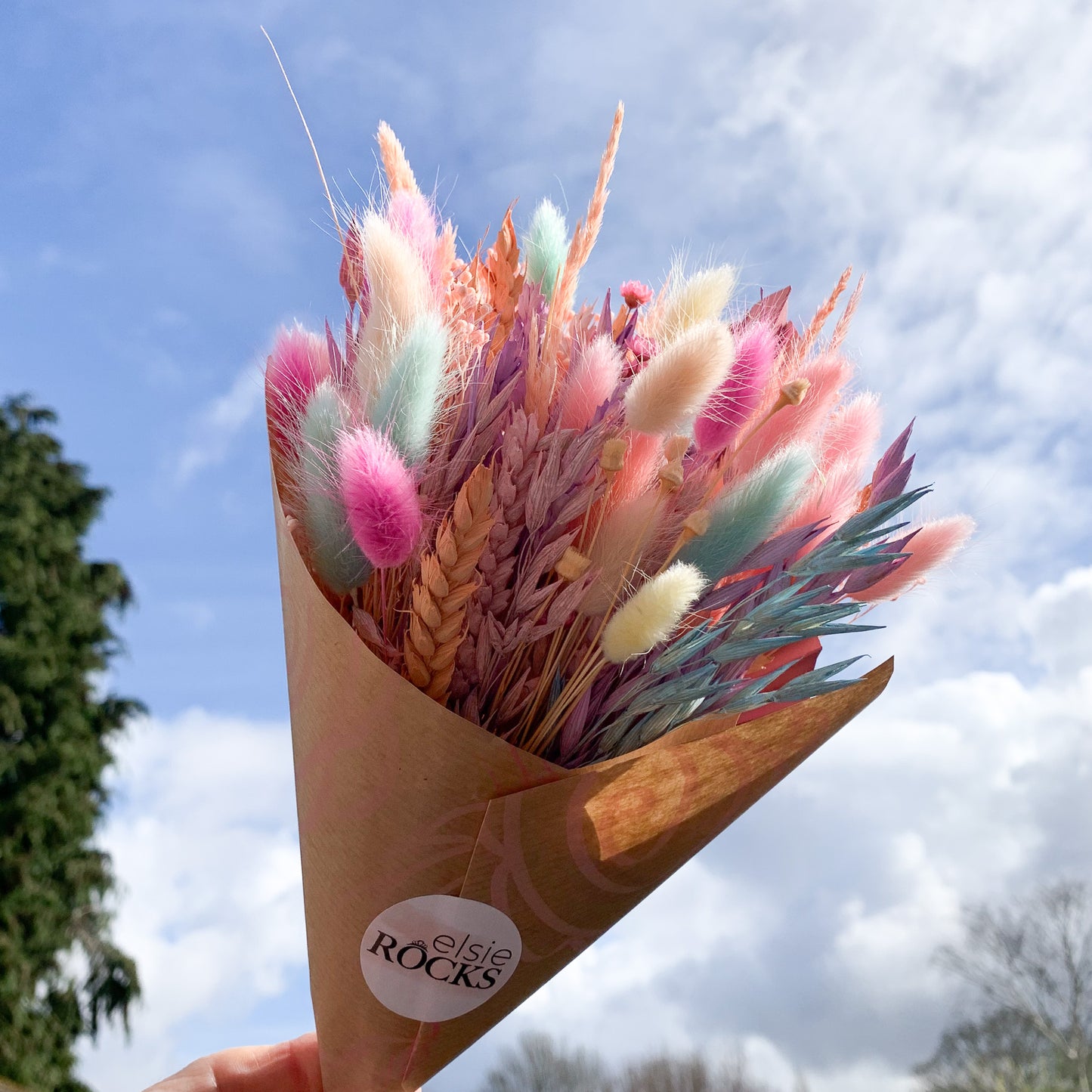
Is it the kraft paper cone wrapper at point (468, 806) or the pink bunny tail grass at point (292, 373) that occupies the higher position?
the pink bunny tail grass at point (292, 373)

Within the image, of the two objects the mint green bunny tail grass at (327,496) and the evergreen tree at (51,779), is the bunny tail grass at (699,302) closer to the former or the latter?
the mint green bunny tail grass at (327,496)

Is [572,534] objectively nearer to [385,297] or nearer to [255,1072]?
[385,297]

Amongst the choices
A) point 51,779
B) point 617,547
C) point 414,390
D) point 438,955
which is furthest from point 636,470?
point 51,779

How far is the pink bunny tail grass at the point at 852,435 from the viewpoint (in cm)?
78

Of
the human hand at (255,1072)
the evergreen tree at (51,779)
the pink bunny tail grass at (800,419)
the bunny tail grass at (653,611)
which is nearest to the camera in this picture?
the bunny tail grass at (653,611)

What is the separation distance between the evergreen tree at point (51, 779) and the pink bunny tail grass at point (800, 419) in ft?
18.5

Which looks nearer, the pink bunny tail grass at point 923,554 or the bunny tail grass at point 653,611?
the bunny tail grass at point 653,611

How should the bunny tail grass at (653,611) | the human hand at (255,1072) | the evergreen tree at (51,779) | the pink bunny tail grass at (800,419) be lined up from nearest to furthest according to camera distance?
1. the bunny tail grass at (653,611)
2. the pink bunny tail grass at (800,419)
3. the human hand at (255,1072)
4. the evergreen tree at (51,779)

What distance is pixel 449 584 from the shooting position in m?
0.60

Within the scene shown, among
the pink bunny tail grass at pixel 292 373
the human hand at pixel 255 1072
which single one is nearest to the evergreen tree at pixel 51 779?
the human hand at pixel 255 1072

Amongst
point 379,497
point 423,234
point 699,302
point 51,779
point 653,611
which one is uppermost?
point 51,779

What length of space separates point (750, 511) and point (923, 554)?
220mm

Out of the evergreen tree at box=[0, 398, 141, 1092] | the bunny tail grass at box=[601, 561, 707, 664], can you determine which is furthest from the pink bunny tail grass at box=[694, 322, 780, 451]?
Answer: the evergreen tree at box=[0, 398, 141, 1092]

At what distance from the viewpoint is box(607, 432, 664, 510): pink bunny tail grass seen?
0.65 metres
